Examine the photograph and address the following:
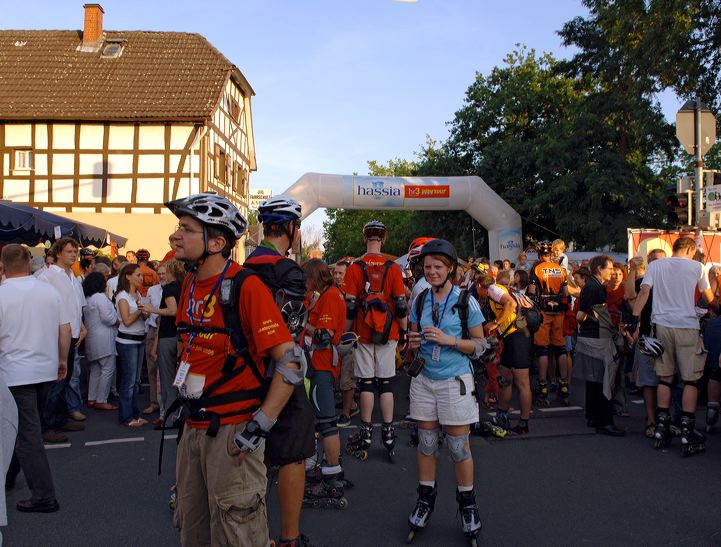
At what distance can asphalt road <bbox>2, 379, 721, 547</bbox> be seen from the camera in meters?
4.20

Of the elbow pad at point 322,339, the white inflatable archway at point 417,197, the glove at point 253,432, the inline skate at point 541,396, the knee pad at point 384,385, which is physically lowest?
the inline skate at point 541,396

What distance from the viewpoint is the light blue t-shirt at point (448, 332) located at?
161 inches

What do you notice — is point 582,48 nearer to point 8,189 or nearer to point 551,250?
point 551,250

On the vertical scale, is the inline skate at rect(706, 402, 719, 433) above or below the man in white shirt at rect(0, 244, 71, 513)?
below

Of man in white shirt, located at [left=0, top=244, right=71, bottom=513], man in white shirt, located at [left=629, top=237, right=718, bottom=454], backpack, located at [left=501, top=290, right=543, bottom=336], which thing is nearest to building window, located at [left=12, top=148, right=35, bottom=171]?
man in white shirt, located at [left=0, top=244, right=71, bottom=513]

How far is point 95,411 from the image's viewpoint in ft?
26.6

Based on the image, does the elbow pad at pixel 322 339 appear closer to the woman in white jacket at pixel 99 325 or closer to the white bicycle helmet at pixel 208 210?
the white bicycle helmet at pixel 208 210

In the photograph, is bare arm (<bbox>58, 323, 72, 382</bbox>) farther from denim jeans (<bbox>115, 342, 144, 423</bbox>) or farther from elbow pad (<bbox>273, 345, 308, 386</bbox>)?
elbow pad (<bbox>273, 345, 308, 386</bbox>)

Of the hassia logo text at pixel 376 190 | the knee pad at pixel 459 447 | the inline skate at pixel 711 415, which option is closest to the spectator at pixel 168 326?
the knee pad at pixel 459 447

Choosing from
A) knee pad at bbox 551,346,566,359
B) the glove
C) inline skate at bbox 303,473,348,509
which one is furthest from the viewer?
knee pad at bbox 551,346,566,359

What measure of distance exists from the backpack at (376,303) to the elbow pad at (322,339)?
3.35ft

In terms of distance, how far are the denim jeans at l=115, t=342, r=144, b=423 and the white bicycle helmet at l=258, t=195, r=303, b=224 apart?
14.5ft

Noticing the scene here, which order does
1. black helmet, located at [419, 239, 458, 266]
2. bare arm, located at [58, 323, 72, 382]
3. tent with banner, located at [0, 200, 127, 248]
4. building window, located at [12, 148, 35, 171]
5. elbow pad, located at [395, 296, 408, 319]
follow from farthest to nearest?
building window, located at [12, 148, 35, 171] → tent with banner, located at [0, 200, 127, 248] → elbow pad, located at [395, 296, 408, 319] → bare arm, located at [58, 323, 72, 382] → black helmet, located at [419, 239, 458, 266]

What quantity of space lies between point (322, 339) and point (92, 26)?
25.4 m
